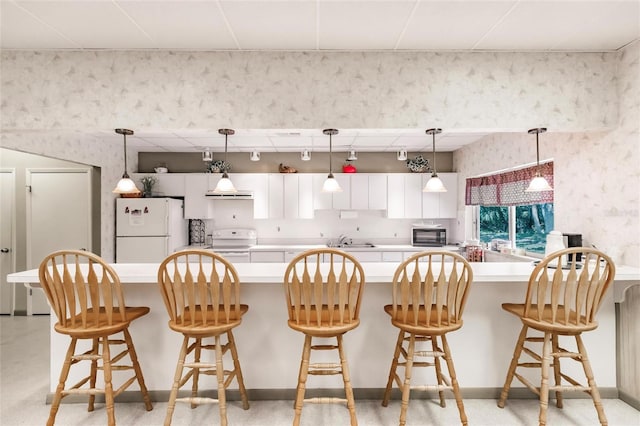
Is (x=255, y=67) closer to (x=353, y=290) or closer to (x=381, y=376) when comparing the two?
(x=353, y=290)

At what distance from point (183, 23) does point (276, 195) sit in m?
3.42

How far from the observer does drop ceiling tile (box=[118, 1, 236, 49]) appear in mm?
2053

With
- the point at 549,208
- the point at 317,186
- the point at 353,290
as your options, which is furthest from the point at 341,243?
the point at 353,290

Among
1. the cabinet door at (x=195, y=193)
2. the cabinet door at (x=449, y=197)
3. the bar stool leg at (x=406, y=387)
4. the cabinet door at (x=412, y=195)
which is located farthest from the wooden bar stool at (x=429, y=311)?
the cabinet door at (x=195, y=193)

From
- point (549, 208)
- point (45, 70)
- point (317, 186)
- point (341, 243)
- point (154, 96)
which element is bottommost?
point (341, 243)

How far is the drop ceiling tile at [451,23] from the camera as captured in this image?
2.06m

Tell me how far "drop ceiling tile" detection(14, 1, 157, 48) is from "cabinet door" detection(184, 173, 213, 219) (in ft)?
9.88

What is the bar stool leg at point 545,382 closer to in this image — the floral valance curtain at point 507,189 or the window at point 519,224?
the floral valance curtain at point 507,189

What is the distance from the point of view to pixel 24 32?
2350 millimetres

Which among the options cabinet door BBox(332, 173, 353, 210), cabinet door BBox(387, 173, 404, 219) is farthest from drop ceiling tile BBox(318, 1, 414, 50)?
cabinet door BBox(387, 173, 404, 219)

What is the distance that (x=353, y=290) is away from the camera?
2045 millimetres

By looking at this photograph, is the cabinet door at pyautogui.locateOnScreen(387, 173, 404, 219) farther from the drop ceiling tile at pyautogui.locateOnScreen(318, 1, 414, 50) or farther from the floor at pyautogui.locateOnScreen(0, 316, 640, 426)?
the floor at pyautogui.locateOnScreen(0, 316, 640, 426)

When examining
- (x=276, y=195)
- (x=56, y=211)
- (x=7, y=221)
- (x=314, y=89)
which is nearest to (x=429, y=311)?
(x=314, y=89)

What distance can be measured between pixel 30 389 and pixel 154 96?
7.78 feet
